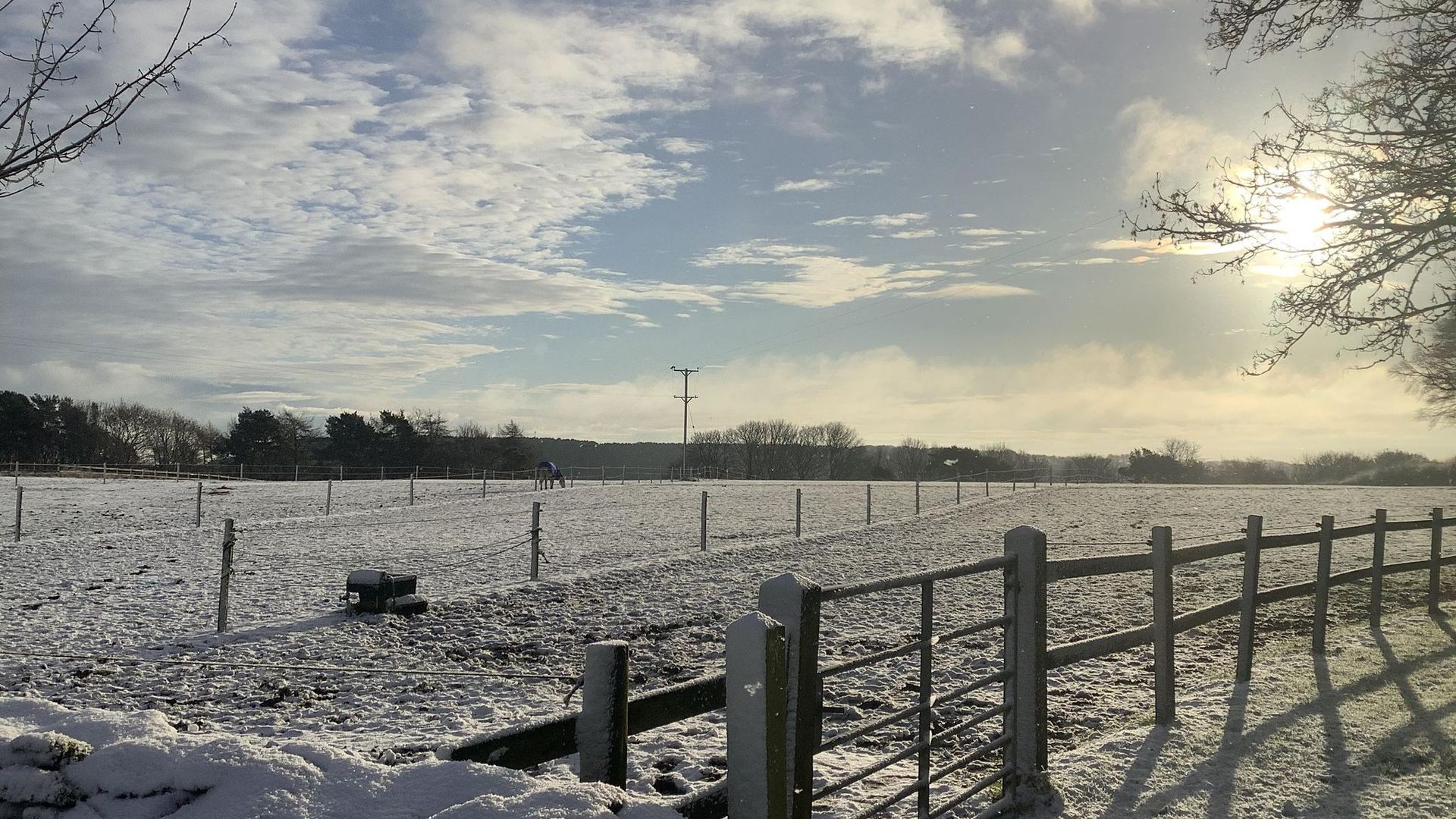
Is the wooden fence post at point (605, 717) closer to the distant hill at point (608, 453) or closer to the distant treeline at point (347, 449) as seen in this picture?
the distant treeline at point (347, 449)

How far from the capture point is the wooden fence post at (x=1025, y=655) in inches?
195

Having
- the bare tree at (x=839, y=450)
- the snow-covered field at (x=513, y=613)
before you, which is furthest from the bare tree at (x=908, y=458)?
the snow-covered field at (x=513, y=613)

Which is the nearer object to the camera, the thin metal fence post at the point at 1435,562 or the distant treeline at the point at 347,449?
the thin metal fence post at the point at 1435,562

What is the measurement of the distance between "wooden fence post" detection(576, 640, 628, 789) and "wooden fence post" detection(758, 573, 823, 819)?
Result: 56cm

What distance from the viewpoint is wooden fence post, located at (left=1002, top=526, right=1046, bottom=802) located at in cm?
496

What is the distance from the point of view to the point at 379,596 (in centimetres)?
1188

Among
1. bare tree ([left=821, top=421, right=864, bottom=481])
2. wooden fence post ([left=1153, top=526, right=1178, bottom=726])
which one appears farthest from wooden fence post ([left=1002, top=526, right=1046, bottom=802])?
bare tree ([left=821, top=421, right=864, bottom=481])

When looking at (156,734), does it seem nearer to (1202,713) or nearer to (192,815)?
(192,815)

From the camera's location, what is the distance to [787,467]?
115875 mm

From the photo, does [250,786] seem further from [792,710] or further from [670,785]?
[670,785]

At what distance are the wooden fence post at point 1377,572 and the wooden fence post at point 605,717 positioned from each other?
10.7 meters

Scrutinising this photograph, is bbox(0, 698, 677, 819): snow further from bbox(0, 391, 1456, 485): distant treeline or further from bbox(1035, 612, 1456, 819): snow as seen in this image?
bbox(0, 391, 1456, 485): distant treeline

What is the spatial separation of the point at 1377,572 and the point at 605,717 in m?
11.1

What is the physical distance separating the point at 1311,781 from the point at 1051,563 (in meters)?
2.02
